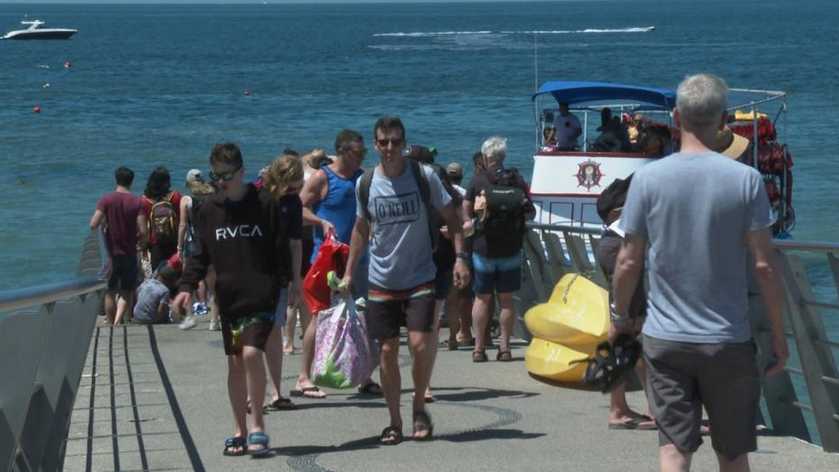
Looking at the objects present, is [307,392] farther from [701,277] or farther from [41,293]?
[701,277]

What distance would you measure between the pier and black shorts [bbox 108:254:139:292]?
11.9ft

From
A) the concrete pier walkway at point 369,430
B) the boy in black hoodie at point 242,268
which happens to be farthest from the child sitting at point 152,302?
the boy in black hoodie at point 242,268

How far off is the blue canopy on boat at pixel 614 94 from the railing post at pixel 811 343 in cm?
1431

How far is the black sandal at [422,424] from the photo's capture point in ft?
24.4

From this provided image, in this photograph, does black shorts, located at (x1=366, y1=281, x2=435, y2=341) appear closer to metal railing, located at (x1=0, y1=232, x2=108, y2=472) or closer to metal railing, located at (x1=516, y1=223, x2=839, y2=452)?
metal railing, located at (x1=0, y1=232, x2=108, y2=472)

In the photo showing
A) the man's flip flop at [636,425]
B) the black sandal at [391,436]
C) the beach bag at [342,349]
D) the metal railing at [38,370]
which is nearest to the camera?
the metal railing at [38,370]

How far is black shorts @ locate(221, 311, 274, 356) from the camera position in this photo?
23.2 feet

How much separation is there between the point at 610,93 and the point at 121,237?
1063 cm

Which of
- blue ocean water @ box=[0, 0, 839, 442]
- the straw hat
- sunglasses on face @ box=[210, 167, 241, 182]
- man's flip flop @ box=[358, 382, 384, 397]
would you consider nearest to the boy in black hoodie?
sunglasses on face @ box=[210, 167, 241, 182]

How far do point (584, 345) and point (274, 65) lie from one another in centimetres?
8531

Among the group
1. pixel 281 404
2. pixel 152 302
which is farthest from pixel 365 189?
pixel 152 302

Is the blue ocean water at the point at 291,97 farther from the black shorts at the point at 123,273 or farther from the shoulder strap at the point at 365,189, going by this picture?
the shoulder strap at the point at 365,189

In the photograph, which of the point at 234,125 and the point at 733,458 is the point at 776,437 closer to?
the point at 733,458

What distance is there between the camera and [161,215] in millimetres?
13727
